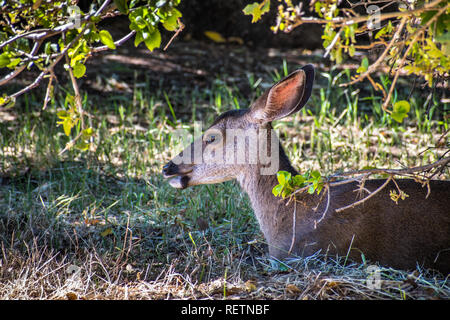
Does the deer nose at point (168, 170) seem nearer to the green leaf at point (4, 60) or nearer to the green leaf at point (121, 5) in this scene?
the green leaf at point (4, 60)

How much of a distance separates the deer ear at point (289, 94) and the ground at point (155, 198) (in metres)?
0.93

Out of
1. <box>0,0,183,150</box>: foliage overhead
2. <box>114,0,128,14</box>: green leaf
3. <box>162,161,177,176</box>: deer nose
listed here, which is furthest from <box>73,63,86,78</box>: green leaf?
<box>162,161,177,176</box>: deer nose

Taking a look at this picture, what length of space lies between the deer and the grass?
144mm

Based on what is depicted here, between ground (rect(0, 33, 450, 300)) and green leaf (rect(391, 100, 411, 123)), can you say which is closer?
green leaf (rect(391, 100, 411, 123))

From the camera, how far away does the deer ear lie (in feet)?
13.5

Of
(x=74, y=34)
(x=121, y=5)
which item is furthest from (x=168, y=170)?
(x=121, y=5)

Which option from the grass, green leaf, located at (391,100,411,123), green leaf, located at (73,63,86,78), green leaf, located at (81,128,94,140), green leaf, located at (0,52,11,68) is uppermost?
green leaf, located at (0,52,11,68)

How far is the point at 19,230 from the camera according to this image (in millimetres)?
4672

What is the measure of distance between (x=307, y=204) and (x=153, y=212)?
162 cm

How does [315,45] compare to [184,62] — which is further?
[315,45]

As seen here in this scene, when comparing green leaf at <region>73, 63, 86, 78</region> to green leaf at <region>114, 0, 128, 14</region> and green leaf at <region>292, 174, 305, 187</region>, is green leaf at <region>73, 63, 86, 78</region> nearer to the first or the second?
green leaf at <region>114, 0, 128, 14</region>

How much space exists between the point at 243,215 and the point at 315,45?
6.03 metres
